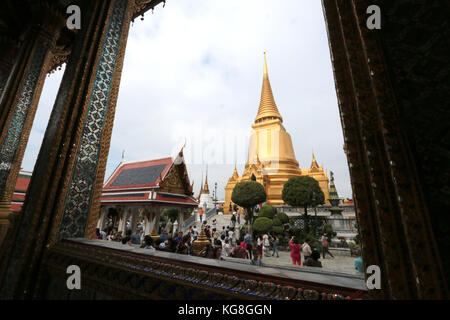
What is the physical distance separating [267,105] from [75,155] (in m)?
28.6

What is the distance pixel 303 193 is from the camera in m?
13.5

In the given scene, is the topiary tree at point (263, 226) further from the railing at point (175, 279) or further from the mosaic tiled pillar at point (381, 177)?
the mosaic tiled pillar at point (381, 177)

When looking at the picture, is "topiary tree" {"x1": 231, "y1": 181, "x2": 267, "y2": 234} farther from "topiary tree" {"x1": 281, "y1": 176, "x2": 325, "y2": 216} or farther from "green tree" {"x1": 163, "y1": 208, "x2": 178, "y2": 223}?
"green tree" {"x1": 163, "y1": 208, "x2": 178, "y2": 223}

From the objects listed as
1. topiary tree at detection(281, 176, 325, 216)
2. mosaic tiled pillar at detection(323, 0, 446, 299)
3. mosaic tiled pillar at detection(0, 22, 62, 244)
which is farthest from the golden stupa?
mosaic tiled pillar at detection(323, 0, 446, 299)

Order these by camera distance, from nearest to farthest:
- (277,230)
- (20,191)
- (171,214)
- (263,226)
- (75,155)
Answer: (75,155) → (20,191) → (263,226) → (277,230) → (171,214)

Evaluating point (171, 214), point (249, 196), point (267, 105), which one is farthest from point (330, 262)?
point (267, 105)

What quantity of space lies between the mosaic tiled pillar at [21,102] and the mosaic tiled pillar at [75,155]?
255 cm

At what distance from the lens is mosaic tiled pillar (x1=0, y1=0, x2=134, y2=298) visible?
1.81 meters

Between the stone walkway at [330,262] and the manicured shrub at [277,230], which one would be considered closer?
the stone walkway at [330,262]

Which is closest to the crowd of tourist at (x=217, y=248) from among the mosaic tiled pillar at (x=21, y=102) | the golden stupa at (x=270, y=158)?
the mosaic tiled pillar at (x=21, y=102)

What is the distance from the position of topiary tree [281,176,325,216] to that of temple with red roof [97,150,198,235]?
678 cm

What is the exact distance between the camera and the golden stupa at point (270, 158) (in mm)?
22031

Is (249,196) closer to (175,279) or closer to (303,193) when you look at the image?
(303,193)

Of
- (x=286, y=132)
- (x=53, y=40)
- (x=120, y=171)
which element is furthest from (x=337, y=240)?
(x=286, y=132)
